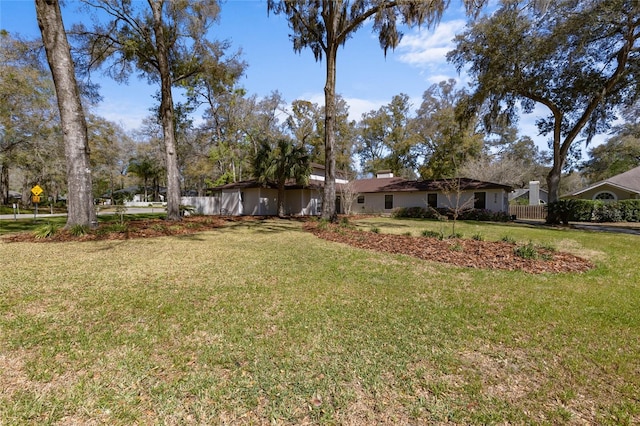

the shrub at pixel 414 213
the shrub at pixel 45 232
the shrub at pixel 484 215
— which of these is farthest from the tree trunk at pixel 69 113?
the shrub at pixel 484 215

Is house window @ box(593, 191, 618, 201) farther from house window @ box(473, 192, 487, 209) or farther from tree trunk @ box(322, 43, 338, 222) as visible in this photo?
tree trunk @ box(322, 43, 338, 222)

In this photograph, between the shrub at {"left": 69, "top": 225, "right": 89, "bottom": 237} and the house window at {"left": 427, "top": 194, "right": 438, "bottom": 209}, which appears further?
the house window at {"left": 427, "top": 194, "right": 438, "bottom": 209}

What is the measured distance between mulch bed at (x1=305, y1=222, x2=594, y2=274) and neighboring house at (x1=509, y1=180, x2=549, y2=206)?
29.1 meters

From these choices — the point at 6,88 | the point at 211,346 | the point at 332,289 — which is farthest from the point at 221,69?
the point at 211,346

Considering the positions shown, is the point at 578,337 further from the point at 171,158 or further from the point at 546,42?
the point at 546,42

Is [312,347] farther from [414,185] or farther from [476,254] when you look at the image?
[414,185]

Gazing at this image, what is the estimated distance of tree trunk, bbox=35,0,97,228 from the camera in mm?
8547

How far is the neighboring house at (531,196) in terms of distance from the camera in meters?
31.6

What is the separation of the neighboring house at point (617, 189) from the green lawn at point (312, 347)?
24.6m

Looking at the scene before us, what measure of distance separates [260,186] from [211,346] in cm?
1985

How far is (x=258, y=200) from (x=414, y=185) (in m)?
13.4

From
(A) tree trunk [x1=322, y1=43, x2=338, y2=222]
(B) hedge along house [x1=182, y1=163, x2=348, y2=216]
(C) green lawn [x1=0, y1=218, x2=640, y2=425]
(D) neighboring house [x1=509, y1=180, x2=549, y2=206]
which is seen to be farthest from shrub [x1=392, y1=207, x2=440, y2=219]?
(C) green lawn [x1=0, y1=218, x2=640, y2=425]

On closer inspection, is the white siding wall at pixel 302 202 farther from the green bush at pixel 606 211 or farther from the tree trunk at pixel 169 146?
the green bush at pixel 606 211

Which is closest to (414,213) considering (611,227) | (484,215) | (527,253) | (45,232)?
(484,215)
